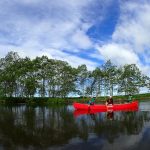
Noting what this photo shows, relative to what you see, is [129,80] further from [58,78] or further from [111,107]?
[111,107]

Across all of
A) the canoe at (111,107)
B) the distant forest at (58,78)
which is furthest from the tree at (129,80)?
the canoe at (111,107)

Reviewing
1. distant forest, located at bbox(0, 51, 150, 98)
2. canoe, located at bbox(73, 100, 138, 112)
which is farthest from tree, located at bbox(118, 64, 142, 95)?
canoe, located at bbox(73, 100, 138, 112)

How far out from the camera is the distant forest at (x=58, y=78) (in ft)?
327

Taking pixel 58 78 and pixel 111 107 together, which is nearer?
pixel 111 107

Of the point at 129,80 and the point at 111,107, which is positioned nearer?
the point at 111,107

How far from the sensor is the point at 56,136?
67.3ft

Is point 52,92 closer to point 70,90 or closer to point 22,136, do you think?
point 70,90

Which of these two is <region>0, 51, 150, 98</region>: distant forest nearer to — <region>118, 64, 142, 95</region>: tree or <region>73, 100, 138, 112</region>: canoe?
<region>118, 64, 142, 95</region>: tree

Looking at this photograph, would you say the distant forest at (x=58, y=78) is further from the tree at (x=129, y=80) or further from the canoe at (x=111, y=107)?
the canoe at (x=111, y=107)

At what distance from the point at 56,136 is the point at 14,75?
82.2m

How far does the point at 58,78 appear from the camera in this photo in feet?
346

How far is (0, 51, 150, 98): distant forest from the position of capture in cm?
9975


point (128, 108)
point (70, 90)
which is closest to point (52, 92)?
point (70, 90)

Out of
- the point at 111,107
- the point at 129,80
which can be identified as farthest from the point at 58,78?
the point at 111,107
